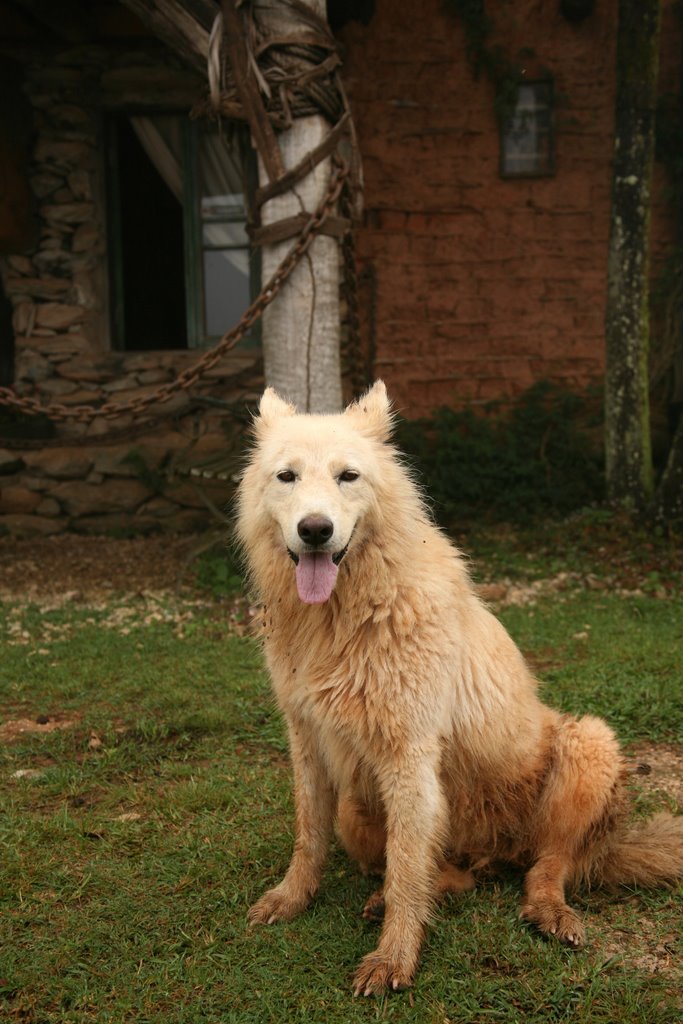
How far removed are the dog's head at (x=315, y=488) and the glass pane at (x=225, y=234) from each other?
6502 millimetres

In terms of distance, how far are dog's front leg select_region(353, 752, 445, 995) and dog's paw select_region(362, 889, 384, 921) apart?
18cm

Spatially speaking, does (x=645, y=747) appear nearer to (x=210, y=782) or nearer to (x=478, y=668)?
(x=478, y=668)

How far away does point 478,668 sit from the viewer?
316 cm

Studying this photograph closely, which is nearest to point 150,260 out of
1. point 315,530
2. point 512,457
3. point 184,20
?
point 512,457

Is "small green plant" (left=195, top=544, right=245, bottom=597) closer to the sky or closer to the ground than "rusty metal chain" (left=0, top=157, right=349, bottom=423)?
closer to the ground

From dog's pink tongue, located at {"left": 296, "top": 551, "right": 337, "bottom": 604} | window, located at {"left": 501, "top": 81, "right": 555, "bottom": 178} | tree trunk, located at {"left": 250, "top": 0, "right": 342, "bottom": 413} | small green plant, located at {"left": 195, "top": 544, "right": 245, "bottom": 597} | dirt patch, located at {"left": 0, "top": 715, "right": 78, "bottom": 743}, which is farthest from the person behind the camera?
window, located at {"left": 501, "top": 81, "right": 555, "bottom": 178}

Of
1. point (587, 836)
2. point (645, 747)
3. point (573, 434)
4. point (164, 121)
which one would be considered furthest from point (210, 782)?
point (164, 121)

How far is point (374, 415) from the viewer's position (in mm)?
3217

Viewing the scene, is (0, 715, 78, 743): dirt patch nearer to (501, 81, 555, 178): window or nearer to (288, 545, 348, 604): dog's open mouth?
(288, 545, 348, 604): dog's open mouth

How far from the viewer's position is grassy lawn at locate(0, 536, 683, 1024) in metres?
2.75

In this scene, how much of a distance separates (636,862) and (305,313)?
412 cm

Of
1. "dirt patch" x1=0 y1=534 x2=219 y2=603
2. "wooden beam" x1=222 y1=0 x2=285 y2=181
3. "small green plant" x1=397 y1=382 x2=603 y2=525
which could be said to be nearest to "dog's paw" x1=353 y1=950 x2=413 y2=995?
"dirt patch" x1=0 y1=534 x2=219 y2=603

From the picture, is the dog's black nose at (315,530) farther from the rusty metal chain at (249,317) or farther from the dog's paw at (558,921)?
the rusty metal chain at (249,317)

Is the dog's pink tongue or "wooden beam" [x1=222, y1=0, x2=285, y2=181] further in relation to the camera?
"wooden beam" [x1=222, y1=0, x2=285, y2=181]
